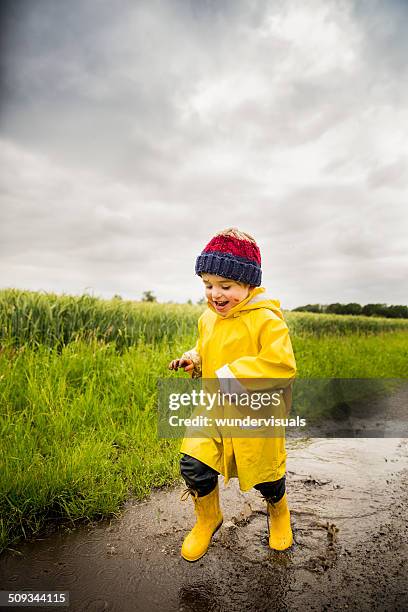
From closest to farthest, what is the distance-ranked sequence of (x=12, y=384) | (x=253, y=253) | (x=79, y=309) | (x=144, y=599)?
(x=144, y=599) → (x=253, y=253) → (x=12, y=384) → (x=79, y=309)

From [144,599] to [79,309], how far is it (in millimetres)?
5330

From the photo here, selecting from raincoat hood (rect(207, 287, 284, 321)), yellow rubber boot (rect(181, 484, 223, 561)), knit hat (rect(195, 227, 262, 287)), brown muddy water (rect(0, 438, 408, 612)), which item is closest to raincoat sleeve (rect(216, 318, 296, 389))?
raincoat hood (rect(207, 287, 284, 321))

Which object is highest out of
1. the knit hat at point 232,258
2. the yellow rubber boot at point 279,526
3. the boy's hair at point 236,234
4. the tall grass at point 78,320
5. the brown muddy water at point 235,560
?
the boy's hair at point 236,234

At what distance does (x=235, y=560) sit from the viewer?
2535 mm

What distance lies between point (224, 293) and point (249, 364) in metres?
0.42

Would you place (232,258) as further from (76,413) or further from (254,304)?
(76,413)

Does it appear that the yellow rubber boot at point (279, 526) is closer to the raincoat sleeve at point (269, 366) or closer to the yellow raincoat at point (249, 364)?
the yellow raincoat at point (249, 364)

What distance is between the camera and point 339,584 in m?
2.36

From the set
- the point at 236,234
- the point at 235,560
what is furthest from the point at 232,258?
the point at 235,560

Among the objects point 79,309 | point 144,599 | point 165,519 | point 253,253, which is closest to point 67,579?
point 144,599

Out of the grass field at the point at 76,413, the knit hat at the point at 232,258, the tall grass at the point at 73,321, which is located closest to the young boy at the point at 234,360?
the knit hat at the point at 232,258

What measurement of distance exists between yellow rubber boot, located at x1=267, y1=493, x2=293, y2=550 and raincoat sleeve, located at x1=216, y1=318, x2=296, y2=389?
2.69ft

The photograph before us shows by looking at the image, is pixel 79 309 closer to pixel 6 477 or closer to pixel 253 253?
pixel 6 477

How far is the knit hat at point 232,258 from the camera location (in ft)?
8.15
